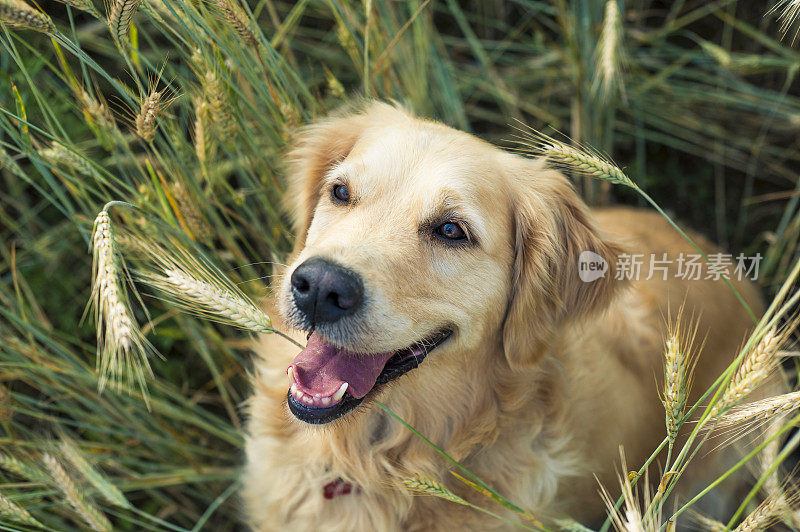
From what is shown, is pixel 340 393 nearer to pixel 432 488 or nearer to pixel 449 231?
pixel 432 488

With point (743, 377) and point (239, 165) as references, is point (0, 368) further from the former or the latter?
point (743, 377)

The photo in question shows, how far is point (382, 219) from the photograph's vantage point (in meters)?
1.97

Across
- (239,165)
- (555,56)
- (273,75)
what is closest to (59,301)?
(239,165)

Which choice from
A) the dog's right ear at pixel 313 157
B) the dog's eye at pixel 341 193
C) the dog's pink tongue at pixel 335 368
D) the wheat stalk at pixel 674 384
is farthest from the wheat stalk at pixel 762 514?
the dog's right ear at pixel 313 157

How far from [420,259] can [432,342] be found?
0.86ft

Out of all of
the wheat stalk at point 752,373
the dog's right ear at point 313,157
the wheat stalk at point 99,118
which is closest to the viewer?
the wheat stalk at point 752,373

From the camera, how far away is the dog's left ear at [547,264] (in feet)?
6.97

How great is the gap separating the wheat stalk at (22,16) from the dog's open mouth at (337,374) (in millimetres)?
1087

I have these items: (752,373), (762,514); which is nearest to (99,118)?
(752,373)

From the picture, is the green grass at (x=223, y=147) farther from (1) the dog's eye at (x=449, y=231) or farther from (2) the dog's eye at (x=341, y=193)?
(1) the dog's eye at (x=449, y=231)

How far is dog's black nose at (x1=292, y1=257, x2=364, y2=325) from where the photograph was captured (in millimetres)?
1691

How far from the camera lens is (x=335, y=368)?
1.91 m

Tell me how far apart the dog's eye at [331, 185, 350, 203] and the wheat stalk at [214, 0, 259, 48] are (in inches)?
20.9

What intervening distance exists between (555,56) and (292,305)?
265 cm
